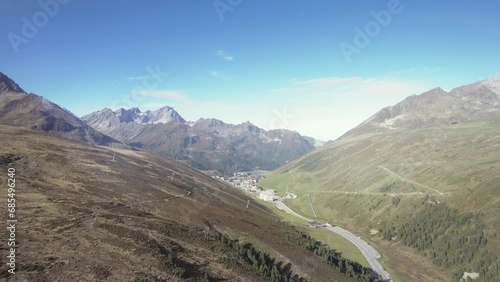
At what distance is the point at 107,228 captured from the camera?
6456 centimetres

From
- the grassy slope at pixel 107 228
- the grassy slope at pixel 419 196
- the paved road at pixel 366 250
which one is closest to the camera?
the grassy slope at pixel 107 228

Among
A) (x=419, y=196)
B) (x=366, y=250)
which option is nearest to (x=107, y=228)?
(x=366, y=250)

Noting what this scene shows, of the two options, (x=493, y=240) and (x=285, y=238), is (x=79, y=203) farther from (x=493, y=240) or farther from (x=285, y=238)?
(x=493, y=240)

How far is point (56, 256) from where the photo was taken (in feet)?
163

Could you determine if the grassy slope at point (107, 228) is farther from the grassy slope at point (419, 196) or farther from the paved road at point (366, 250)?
the grassy slope at point (419, 196)

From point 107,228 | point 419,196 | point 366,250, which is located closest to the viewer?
point 107,228

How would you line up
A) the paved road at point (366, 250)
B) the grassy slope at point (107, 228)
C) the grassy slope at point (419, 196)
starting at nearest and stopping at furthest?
the grassy slope at point (107, 228) → the paved road at point (366, 250) → the grassy slope at point (419, 196)

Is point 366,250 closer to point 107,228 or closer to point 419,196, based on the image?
point 419,196

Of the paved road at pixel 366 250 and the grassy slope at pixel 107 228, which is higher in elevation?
the grassy slope at pixel 107 228

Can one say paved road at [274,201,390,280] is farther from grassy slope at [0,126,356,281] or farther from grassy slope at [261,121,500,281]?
grassy slope at [0,126,356,281]

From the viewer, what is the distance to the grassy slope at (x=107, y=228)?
50438 mm

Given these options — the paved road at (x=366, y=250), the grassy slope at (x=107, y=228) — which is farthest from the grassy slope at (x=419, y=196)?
the grassy slope at (x=107, y=228)

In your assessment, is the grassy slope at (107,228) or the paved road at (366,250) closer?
the grassy slope at (107,228)

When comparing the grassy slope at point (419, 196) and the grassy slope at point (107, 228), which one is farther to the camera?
the grassy slope at point (419, 196)
